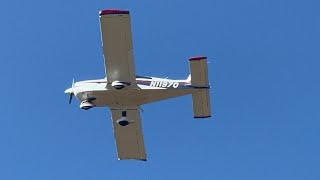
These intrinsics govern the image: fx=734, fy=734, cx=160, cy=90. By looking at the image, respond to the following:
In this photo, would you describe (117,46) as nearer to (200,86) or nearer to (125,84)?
(125,84)

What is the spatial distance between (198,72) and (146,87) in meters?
3.19

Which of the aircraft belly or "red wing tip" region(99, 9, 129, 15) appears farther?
the aircraft belly

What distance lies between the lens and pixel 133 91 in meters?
42.2

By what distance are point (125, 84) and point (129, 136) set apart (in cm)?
661

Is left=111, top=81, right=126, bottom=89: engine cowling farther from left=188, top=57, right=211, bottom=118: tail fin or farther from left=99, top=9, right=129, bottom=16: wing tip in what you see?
left=99, top=9, right=129, bottom=16: wing tip

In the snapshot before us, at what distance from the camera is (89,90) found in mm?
42812

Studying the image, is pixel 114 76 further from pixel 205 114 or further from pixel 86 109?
pixel 205 114

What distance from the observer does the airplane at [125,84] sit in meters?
39.1

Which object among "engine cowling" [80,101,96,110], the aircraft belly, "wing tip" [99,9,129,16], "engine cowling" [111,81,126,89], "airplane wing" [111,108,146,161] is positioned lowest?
"airplane wing" [111,108,146,161]

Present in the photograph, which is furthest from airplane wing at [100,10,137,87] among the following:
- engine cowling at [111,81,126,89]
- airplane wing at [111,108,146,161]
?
airplane wing at [111,108,146,161]

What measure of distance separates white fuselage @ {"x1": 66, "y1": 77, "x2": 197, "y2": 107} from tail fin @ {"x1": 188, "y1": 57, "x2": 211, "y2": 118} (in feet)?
1.52

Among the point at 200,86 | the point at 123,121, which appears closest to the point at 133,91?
the point at 123,121

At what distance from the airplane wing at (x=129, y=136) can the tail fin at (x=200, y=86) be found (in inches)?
177

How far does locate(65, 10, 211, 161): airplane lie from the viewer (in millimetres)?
39094
